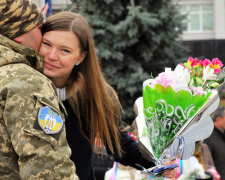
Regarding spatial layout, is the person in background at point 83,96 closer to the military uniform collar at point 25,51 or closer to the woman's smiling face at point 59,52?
the woman's smiling face at point 59,52

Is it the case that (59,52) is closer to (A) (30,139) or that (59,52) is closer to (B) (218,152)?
(A) (30,139)

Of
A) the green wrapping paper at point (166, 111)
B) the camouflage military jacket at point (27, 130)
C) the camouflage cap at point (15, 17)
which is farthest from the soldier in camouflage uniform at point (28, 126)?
the green wrapping paper at point (166, 111)

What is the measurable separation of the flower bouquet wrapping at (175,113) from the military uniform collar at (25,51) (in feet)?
2.42

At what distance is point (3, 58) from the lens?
5.34 ft

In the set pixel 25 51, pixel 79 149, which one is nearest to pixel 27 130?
pixel 25 51

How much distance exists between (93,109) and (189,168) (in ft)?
9.67

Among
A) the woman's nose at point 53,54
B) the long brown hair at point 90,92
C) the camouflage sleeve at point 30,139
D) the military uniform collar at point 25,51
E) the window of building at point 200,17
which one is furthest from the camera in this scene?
the window of building at point 200,17

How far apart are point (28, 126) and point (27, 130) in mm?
18

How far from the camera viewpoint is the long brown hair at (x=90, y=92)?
2.42 meters

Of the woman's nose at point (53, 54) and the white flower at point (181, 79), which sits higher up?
the woman's nose at point (53, 54)

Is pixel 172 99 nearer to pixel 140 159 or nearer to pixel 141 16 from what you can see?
pixel 140 159

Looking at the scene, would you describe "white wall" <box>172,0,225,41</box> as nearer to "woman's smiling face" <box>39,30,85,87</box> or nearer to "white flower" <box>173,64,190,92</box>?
"white flower" <box>173,64,190,92</box>

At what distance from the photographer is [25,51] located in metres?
1.81

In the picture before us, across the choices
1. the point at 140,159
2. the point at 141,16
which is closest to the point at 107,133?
the point at 140,159
